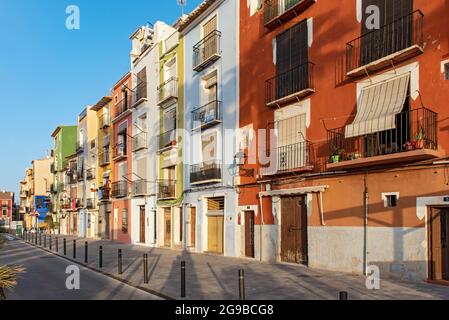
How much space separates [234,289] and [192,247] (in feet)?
39.3

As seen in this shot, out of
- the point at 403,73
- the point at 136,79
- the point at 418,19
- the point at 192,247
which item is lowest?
the point at 192,247

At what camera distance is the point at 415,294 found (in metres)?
9.91

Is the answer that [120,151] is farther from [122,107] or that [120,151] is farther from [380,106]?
[380,106]

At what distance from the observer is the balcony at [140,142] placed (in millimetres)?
29464

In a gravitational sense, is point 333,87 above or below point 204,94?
below

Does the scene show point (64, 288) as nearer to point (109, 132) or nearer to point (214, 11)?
point (214, 11)

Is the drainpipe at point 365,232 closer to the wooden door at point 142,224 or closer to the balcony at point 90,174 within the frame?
the wooden door at point 142,224

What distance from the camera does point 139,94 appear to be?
3053 cm

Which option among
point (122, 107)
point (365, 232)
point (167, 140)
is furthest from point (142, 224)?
point (365, 232)

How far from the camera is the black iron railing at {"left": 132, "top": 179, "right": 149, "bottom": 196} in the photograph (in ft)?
96.4

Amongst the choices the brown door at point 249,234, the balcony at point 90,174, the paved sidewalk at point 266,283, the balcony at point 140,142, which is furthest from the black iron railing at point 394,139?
the balcony at point 90,174

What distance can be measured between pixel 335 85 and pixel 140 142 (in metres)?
18.3

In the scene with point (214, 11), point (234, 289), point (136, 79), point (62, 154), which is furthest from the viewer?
point (62, 154)
